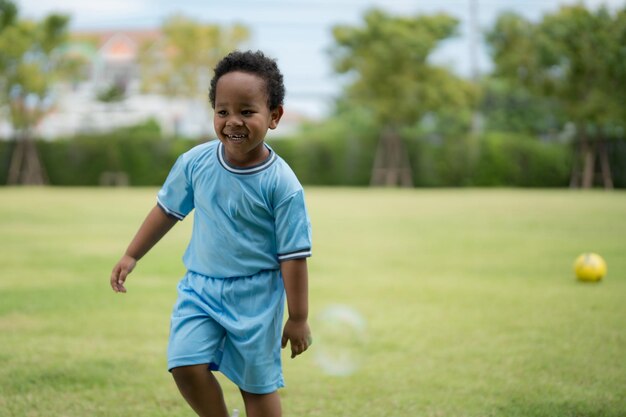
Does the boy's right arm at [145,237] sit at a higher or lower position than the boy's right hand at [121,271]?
higher

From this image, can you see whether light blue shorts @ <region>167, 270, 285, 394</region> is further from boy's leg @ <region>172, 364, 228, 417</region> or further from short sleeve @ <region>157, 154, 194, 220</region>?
short sleeve @ <region>157, 154, 194, 220</region>

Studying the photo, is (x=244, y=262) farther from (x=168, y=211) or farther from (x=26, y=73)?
(x=26, y=73)

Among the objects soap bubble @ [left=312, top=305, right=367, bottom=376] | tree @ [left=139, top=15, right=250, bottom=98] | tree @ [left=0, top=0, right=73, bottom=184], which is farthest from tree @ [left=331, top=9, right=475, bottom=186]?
soap bubble @ [left=312, top=305, right=367, bottom=376]

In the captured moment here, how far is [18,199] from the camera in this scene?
1953cm

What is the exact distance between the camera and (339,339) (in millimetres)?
4949

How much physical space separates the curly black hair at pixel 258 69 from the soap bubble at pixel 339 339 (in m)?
1.90

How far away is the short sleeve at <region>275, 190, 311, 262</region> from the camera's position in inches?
103

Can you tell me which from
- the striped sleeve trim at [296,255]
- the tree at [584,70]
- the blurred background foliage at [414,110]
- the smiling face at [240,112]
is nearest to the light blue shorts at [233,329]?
the striped sleeve trim at [296,255]

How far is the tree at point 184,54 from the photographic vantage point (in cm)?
3228

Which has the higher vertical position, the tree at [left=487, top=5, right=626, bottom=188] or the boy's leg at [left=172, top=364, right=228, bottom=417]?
the tree at [left=487, top=5, right=626, bottom=188]

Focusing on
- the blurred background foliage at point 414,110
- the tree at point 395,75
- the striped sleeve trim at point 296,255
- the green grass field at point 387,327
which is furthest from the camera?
the tree at point 395,75

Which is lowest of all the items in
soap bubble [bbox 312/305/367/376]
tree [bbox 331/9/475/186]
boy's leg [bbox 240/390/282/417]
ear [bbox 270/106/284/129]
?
soap bubble [bbox 312/305/367/376]

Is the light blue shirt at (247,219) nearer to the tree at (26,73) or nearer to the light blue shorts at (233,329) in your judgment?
the light blue shorts at (233,329)

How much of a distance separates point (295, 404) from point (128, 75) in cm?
6088
